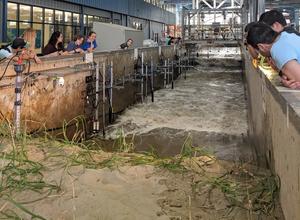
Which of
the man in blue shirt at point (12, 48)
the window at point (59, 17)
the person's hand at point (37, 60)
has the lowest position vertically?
the person's hand at point (37, 60)

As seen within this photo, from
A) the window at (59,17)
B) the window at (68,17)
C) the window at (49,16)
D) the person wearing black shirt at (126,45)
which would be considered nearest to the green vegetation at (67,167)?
the person wearing black shirt at (126,45)

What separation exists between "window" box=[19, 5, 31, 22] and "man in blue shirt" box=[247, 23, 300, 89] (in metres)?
12.4

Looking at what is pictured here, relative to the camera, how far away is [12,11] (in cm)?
1338

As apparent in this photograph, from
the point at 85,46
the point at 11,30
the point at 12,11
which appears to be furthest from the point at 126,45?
the point at 12,11

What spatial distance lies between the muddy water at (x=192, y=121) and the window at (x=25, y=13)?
563 cm

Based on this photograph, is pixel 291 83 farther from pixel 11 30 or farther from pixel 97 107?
pixel 11 30

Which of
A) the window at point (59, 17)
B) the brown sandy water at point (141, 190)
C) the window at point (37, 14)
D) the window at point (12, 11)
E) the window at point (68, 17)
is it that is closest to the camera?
the brown sandy water at point (141, 190)

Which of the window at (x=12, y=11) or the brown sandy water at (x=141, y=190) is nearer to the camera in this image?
the brown sandy water at (x=141, y=190)

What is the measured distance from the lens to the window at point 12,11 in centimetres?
1314

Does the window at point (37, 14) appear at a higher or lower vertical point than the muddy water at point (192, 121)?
higher

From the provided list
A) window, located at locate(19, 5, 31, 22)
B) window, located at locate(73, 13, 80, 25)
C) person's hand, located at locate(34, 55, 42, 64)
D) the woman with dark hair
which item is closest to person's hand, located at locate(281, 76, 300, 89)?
person's hand, located at locate(34, 55, 42, 64)

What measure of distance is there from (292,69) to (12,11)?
12.4 m

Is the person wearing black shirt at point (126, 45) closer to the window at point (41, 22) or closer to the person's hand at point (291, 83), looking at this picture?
the window at point (41, 22)

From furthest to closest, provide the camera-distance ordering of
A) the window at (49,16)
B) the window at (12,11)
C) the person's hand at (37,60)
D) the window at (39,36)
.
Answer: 1. the window at (49,16)
2. the window at (39,36)
3. the window at (12,11)
4. the person's hand at (37,60)
